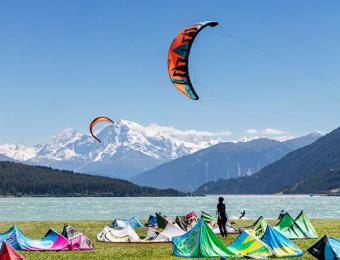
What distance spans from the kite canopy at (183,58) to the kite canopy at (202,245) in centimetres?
817

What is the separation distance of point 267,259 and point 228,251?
77.6 inches

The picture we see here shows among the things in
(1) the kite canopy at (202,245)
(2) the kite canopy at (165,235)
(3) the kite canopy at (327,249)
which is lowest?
(3) the kite canopy at (327,249)

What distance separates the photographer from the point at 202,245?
27609 mm

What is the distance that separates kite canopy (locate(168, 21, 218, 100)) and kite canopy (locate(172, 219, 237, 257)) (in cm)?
817

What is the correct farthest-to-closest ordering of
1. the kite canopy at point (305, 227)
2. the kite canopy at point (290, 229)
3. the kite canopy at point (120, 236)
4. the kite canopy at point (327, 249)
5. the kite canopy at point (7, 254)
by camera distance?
the kite canopy at point (305, 227)
the kite canopy at point (290, 229)
the kite canopy at point (120, 236)
the kite canopy at point (327, 249)
the kite canopy at point (7, 254)

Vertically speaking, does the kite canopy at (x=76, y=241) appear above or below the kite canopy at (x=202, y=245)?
above

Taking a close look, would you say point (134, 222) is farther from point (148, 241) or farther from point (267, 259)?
point (267, 259)

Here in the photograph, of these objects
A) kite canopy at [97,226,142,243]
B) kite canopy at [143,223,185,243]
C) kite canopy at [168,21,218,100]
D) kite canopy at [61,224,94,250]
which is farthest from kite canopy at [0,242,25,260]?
kite canopy at [97,226,142,243]

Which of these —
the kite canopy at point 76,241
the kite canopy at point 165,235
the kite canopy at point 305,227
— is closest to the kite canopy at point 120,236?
the kite canopy at point 165,235

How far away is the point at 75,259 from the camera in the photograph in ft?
92.6

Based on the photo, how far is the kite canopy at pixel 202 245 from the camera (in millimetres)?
27356

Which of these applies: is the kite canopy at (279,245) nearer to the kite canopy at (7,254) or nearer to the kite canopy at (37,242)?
the kite canopy at (37,242)

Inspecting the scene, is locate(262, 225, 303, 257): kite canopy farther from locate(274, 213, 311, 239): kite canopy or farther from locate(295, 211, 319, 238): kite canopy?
locate(295, 211, 319, 238): kite canopy

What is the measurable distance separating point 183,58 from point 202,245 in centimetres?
1078
